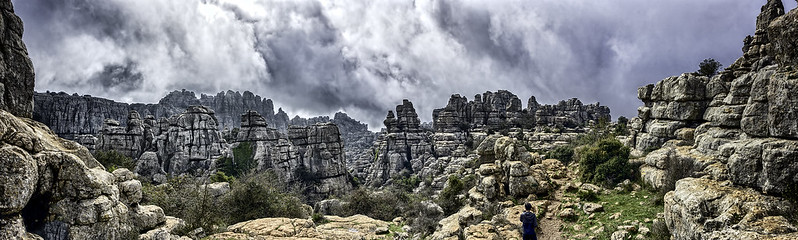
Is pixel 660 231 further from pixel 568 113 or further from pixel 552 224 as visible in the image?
pixel 568 113

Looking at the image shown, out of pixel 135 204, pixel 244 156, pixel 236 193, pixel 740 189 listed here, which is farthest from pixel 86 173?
pixel 244 156

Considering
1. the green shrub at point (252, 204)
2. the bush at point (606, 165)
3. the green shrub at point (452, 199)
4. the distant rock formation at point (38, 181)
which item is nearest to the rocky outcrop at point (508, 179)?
the bush at point (606, 165)

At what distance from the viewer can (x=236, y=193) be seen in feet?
81.8

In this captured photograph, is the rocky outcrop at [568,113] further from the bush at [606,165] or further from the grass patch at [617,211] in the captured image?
the grass patch at [617,211]

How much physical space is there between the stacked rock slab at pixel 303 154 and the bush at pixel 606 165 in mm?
42764

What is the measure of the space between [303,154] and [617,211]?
177ft

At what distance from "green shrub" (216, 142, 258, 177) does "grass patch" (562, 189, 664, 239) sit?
4958 centimetres

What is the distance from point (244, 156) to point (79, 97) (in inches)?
3125

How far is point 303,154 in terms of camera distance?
6216cm

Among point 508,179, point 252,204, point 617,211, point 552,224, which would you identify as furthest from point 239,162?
point 617,211

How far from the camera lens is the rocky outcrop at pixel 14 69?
367 inches

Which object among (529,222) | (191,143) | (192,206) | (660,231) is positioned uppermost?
(191,143)

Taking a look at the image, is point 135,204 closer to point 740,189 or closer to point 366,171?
point 740,189

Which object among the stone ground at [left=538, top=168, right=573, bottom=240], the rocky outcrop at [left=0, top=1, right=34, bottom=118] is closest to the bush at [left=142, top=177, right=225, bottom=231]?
the rocky outcrop at [left=0, top=1, right=34, bottom=118]
